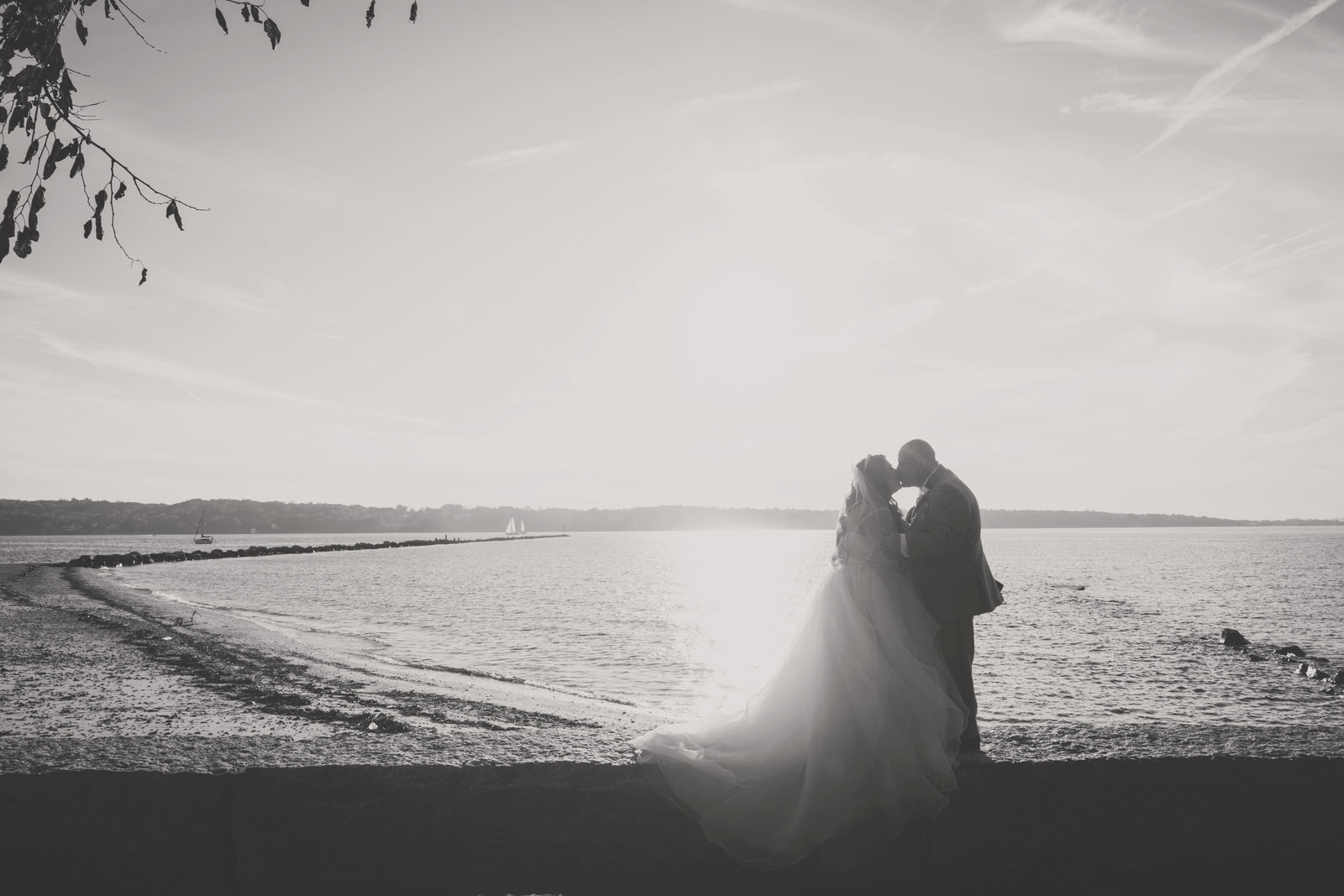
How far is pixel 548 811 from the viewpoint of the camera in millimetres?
4090

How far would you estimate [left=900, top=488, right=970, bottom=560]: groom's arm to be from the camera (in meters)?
5.57

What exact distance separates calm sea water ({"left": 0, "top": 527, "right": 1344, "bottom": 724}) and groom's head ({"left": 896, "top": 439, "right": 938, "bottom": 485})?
60.9 inches

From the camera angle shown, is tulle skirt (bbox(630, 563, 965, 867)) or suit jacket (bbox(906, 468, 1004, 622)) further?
suit jacket (bbox(906, 468, 1004, 622))

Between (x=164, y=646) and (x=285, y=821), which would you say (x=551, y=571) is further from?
(x=285, y=821)

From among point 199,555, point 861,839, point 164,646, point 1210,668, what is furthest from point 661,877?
point 199,555

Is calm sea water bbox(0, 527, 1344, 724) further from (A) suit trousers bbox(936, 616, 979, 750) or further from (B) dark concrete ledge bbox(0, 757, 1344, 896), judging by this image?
(B) dark concrete ledge bbox(0, 757, 1344, 896)

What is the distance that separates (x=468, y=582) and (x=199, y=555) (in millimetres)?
38441

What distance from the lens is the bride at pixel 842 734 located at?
170 inches

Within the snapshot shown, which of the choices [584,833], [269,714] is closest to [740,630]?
[269,714]

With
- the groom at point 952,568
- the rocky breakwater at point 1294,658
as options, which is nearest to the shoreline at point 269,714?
the groom at point 952,568

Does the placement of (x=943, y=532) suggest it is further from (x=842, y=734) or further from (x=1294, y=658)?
(x=1294, y=658)

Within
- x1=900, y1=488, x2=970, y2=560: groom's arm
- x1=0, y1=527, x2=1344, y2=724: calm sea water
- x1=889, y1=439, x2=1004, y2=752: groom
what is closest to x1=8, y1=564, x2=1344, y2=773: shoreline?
x1=889, y1=439, x2=1004, y2=752: groom

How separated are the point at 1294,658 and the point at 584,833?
87.2 ft

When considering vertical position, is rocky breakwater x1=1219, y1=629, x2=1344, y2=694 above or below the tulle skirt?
below
